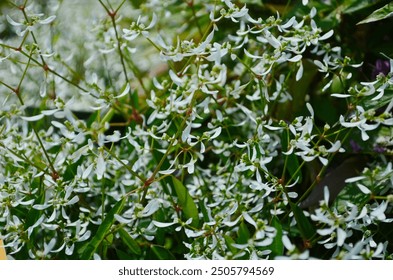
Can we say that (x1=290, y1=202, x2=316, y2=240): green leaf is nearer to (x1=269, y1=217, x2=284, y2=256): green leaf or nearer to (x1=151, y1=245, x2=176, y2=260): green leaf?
(x1=269, y1=217, x2=284, y2=256): green leaf

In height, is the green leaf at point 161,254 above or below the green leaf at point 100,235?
below

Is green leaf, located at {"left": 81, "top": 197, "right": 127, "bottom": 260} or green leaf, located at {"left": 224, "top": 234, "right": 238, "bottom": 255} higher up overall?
green leaf, located at {"left": 81, "top": 197, "right": 127, "bottom": 260}

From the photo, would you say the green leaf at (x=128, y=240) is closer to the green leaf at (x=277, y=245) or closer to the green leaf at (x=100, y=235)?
the green leaf at (x=100, y=235)

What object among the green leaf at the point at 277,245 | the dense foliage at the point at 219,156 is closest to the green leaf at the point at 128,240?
the dense foliage at the point at 219,156

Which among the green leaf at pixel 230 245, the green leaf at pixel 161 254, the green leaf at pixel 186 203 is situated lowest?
the green leaf at pixel 161 254

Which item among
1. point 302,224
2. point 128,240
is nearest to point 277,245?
point 302,224

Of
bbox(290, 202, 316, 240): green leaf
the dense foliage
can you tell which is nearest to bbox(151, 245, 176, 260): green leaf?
the dense foliage

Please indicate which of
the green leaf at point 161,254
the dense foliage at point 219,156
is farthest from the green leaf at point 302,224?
the green leaf at point 161,254

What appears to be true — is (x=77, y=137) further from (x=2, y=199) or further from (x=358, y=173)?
(x=358, y=173)
